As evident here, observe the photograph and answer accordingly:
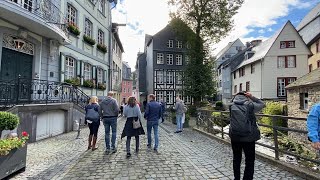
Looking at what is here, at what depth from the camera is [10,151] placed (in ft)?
17.8

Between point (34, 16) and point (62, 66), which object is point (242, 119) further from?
point (62, 66)

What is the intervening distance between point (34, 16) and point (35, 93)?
309 centimetres

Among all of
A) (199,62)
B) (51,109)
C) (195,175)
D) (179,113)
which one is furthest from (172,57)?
(195,175)

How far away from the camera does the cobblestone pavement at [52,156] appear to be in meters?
5.95

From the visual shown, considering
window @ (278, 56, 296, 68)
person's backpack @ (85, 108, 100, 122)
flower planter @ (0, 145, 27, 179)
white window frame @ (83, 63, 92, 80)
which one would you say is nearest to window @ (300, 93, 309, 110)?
person's backpack @ (85, 108, 100, 122)

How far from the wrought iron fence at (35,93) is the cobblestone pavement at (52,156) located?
1.66 m

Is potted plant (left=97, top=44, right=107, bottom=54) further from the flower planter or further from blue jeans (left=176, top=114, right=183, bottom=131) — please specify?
the flower planter

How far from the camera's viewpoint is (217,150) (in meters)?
8.50

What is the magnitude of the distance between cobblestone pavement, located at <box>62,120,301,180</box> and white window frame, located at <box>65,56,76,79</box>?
850 centimetres

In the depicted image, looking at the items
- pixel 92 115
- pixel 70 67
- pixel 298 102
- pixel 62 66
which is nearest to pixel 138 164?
pixel 92 115

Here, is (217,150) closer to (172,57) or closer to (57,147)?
(57,147)

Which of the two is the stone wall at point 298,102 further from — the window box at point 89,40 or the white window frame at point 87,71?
the window box at point 89,40

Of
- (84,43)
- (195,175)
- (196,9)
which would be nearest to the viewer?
(195,175)

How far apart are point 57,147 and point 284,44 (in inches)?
1287
